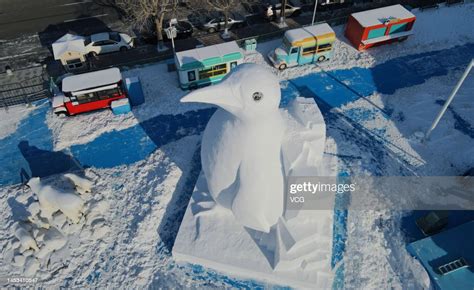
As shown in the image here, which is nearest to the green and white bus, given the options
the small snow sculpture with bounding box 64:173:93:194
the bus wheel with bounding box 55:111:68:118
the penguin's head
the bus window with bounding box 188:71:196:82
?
the bus window with bounding box 188:71:196:82

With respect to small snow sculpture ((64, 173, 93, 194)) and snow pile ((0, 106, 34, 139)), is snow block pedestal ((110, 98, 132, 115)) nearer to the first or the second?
small snow sculpture ((64, 173, 93, 194))

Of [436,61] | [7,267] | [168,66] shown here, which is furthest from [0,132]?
[436,61]

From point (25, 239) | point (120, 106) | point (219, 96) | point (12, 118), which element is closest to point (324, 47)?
point (120, 106)

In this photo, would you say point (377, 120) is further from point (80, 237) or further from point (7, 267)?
point (7, 267)

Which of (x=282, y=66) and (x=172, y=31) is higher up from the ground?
(x=172, y=31)

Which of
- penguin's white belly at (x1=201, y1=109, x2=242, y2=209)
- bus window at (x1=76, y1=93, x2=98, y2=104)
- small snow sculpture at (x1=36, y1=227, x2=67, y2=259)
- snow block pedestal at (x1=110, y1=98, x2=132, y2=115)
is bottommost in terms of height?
small snow sculpture at (x1=36, y1=227, x2=67, y2=259)

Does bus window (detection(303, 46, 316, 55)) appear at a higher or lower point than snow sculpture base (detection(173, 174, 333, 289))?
higher

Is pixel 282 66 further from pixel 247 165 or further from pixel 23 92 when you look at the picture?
pixel 23 92
